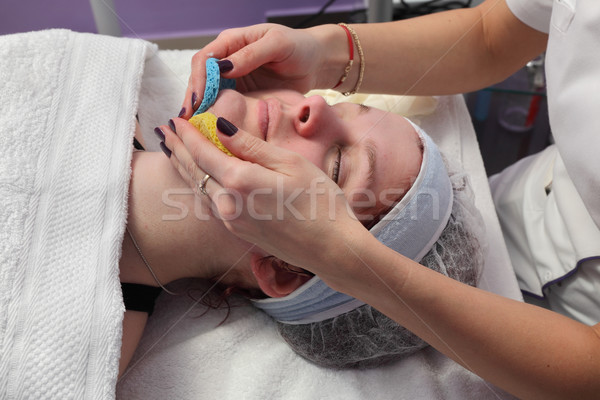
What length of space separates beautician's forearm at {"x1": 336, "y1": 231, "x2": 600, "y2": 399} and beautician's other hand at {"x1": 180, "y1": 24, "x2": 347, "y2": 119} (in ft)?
1.61

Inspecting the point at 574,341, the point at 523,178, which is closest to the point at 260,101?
the point at 574,341

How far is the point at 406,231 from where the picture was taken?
983 mm

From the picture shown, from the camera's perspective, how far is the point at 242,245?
104 cm

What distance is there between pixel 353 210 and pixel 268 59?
0.37 m

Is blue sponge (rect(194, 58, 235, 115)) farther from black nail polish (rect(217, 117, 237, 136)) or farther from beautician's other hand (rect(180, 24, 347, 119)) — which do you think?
black nail polish (rect(217, 117, 237, 136))

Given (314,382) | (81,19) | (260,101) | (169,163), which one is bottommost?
(314,382)

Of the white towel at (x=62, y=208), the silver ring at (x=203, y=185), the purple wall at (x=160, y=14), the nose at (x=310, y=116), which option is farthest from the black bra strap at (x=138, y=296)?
the purple wall at (x=160, y=14)

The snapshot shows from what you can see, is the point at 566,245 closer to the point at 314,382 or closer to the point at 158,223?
the point at 314,382

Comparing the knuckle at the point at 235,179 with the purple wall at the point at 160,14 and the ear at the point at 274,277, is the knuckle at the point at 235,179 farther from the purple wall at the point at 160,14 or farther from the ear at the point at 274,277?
the purple wall at the point at 160,14

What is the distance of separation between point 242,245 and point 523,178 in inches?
33.6

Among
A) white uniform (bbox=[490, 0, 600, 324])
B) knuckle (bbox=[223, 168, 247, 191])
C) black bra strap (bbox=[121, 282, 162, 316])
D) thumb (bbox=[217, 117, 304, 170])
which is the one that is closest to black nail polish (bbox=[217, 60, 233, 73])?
thumb (bbox=[217, 117, 304, 170])

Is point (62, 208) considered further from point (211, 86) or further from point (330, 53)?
point (330, 53)

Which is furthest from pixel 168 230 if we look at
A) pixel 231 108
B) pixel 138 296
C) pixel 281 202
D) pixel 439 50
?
pixel 439 50

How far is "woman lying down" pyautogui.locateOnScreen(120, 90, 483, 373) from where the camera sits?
39.1 inches
